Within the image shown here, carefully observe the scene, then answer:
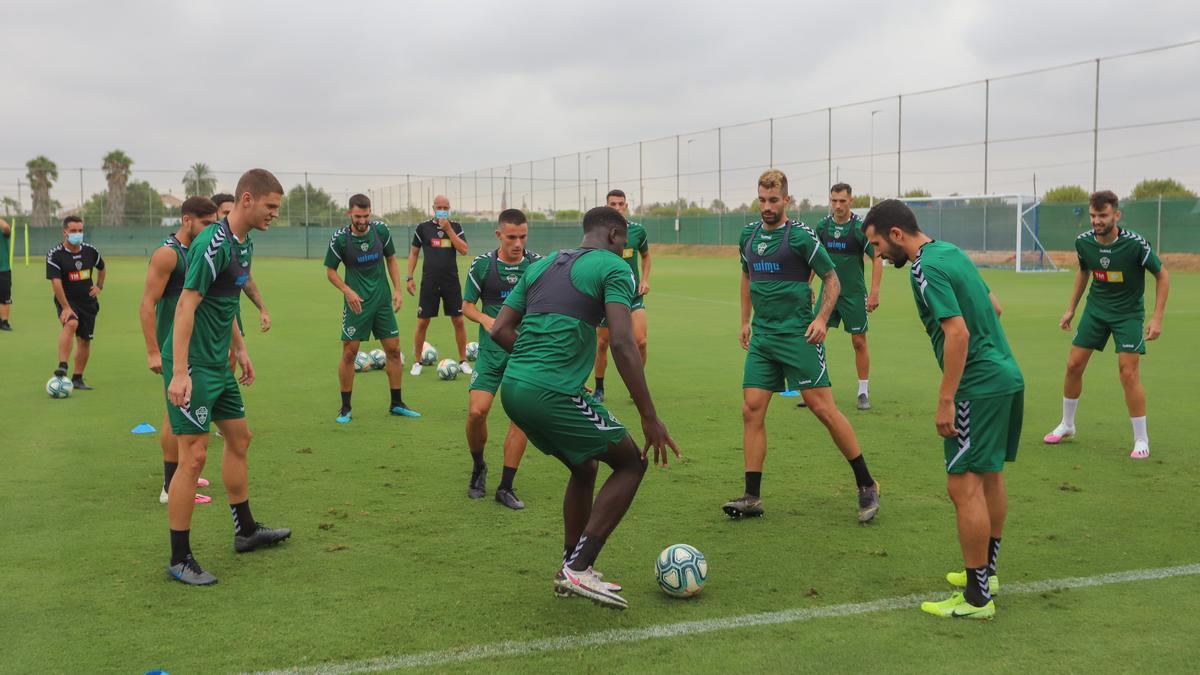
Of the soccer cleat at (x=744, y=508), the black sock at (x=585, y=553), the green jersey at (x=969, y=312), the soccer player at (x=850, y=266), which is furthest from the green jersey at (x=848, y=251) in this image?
the black sock at (x=585, y=553)

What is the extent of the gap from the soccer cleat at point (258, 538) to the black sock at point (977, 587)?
156 inches

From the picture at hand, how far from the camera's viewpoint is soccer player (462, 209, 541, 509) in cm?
679

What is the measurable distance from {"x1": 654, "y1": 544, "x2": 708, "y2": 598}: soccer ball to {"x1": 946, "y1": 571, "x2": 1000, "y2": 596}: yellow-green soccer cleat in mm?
→ 1344

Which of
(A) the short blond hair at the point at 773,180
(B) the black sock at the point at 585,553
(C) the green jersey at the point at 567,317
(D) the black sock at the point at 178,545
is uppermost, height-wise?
(A) the short blond hair at the point at 773,180

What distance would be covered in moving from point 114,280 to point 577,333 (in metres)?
33.4

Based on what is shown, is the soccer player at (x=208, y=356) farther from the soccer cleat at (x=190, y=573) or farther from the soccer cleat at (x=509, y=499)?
the soccer cleat at (x=509, y=499)

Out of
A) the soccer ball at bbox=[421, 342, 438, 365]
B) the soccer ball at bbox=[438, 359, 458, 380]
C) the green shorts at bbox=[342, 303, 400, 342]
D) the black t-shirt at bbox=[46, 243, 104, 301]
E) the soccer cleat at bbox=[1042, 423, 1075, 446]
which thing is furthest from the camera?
the soccer ball at bbox=[421, 342, 438, 365]

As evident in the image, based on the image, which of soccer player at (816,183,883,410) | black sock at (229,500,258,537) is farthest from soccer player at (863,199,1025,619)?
soccer player at (816,183,883,410)

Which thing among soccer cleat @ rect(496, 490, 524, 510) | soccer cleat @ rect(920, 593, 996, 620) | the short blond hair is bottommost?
soccer cleat @ rect(920, 593, 996, 620)

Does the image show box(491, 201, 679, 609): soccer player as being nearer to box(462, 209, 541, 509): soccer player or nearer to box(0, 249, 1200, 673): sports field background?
box(0, 249, 1200, 673): sports field background

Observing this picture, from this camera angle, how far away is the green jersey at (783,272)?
6816 mm

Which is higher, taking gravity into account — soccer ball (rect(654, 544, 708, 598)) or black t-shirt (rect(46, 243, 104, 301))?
black t-shirt (rect(46, 243, 104, 301))

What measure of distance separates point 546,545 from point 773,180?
3.02m

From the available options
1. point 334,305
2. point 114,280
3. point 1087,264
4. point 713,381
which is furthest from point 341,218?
point 1087,264
